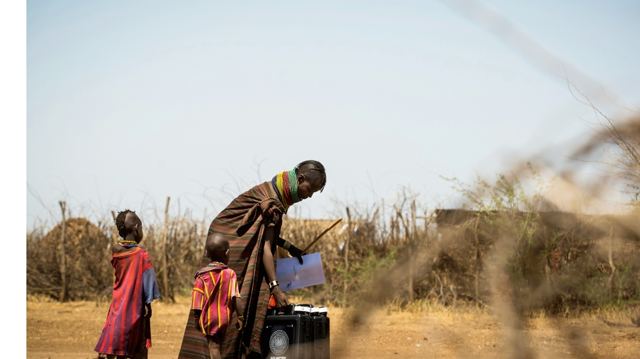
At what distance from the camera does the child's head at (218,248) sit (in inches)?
142

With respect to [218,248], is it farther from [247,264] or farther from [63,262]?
[63,262]

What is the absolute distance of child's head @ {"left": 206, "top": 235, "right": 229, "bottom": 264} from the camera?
3.61 metres

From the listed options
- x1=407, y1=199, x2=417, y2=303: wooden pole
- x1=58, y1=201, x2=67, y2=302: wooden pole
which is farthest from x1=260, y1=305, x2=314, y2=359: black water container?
x1=58, y1=201, x2=67, y2=302: wooden pole

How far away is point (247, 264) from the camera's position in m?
3.80

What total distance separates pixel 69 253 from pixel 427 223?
6.58m

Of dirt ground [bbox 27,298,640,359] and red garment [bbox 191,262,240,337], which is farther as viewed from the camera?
dirt ground [bbox 27,298,640,359]

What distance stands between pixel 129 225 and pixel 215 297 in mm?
843

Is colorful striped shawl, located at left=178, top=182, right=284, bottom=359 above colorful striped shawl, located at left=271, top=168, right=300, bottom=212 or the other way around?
the other way around

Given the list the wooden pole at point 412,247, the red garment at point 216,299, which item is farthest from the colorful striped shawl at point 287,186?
the wooden pole at point 412,247

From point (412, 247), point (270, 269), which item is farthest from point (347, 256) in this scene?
point (270, 269)

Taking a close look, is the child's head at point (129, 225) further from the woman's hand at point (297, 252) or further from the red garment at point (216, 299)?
the woman's hand at point (297, 252)

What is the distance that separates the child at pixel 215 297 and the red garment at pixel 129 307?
0.63 meters

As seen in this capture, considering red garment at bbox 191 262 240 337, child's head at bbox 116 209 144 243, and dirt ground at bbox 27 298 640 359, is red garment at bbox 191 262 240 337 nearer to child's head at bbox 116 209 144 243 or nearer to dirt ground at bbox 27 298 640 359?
child's head at bbox 116 209 144 243

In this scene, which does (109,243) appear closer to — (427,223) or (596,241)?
(427,223)
